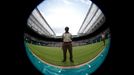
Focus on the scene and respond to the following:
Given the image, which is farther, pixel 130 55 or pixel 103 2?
pixel 130 55

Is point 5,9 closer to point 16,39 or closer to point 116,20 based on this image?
point 16,39

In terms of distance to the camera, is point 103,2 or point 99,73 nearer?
point 103,2

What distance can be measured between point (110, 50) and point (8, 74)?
1465 millimetres

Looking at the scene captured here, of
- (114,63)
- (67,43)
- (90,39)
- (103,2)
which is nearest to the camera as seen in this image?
(103,2)

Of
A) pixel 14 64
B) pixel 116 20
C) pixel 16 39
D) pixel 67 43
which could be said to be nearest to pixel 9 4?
pixel 16 39

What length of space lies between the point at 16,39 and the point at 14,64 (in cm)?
39

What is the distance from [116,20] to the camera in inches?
117

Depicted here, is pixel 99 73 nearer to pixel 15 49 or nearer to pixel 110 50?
pixel 110 50

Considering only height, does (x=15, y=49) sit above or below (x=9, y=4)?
below

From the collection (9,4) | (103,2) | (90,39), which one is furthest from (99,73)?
(90,39)

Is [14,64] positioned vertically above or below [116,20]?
below

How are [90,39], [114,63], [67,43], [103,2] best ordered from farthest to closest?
1. [90,39]
2. [67,43]
3. [114,63]
4. [103,2]

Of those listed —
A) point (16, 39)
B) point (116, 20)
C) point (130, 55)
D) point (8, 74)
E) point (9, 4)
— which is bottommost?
point (8, 74)

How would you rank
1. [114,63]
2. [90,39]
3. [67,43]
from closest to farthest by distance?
1. [114,63]
2. [67,43]
3. [90,39]
